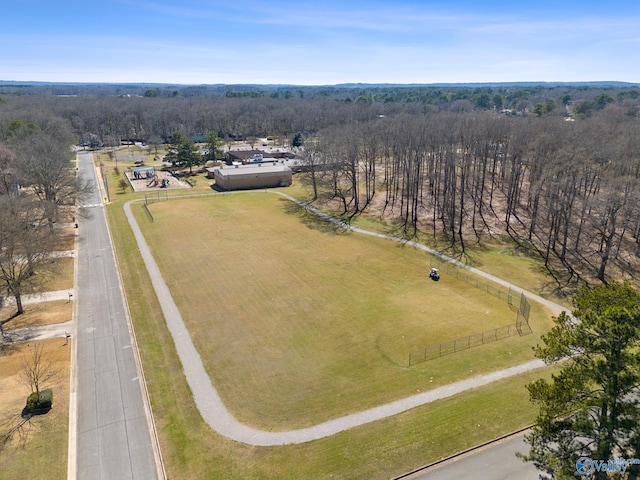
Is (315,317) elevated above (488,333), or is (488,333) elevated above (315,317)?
(315,317)

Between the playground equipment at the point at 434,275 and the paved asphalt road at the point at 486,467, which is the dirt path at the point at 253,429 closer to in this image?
A: the paved asphalt road at the point at 486,467

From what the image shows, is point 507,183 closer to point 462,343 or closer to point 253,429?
point 462,343

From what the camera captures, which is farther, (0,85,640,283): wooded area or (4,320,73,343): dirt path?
(0,85,640,283): wooded area

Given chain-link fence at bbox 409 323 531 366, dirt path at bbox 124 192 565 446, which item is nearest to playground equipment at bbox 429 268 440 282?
chain-link fence at bbox 409 323 531 366

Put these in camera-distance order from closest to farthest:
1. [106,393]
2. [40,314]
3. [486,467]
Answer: [486,467], [106,393], [40,314]

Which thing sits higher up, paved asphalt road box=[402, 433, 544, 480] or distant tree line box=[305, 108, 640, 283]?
distant tree line box=[305, 108, 640, 283]
